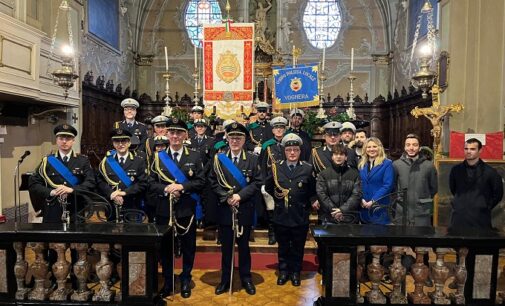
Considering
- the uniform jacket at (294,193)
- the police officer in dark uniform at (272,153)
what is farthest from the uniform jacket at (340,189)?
the police officer in dark uniform at (272,153)

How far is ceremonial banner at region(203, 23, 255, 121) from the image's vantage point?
19.8 feet

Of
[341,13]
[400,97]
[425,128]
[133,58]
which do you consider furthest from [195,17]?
[425,128]

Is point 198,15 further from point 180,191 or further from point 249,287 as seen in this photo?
point 249,287

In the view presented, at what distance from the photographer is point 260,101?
8.70 metres

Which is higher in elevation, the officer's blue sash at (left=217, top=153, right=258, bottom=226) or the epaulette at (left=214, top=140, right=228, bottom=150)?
the epaulette at (left=214, top=140, right=228, bottom=150)

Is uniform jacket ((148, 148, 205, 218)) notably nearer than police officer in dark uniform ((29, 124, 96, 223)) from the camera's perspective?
Yes

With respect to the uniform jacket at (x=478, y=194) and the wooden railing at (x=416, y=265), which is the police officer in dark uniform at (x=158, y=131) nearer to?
the wooden railing at (x=416, y=265)

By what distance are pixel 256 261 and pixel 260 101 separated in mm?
4834

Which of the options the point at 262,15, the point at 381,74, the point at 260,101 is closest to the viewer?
the point at 260,101

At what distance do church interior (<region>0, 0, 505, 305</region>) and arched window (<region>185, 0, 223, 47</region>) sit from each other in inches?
1.5

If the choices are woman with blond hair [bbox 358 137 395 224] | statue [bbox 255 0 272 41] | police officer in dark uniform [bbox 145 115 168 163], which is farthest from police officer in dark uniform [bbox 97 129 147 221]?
statue [bbox 255 0 272 41]

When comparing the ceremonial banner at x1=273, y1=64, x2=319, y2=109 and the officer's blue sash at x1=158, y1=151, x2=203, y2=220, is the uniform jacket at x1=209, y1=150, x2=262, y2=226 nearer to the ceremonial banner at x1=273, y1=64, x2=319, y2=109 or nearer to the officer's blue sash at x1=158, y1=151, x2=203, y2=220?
the officer's blue sash at x1=158, y1=151, x2=203, y2=220

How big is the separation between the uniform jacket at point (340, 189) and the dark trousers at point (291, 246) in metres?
0.43

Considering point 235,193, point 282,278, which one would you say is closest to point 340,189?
point 235,193
